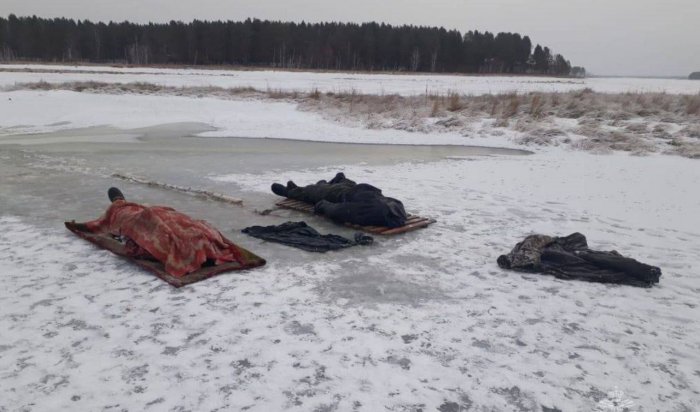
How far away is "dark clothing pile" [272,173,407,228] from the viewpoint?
20.3ft

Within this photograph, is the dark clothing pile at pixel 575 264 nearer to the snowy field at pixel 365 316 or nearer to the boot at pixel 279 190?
the snowy field at pixel 365 316

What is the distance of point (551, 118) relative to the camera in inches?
637

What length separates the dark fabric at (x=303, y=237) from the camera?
5445mm

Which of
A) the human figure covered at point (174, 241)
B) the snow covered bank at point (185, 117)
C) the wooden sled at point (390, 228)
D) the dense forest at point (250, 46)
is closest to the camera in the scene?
the human figure covered at point (174, 241)

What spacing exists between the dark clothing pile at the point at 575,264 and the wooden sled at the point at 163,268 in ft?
8.45

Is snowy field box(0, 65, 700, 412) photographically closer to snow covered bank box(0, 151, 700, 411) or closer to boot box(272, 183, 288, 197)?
snow covered bank box(0, 151, 700, 411)

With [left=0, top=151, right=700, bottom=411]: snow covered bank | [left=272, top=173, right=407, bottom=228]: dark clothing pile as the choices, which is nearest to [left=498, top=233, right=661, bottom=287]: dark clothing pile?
[left=0, top=151, right=700, bottom=411]: snow covered bank

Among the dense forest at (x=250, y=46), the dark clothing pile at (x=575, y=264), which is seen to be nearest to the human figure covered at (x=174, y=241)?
the dark clothing pile at (x=575, y=264)

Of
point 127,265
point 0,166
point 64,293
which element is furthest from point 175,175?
point 64,293

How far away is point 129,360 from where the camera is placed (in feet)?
10.3

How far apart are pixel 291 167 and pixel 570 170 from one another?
609 centimetres

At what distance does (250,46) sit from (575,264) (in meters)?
73.7

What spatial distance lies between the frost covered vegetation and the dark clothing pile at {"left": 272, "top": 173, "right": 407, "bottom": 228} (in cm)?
889

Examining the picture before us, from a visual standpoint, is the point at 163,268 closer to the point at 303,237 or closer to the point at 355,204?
the point at 303,237
